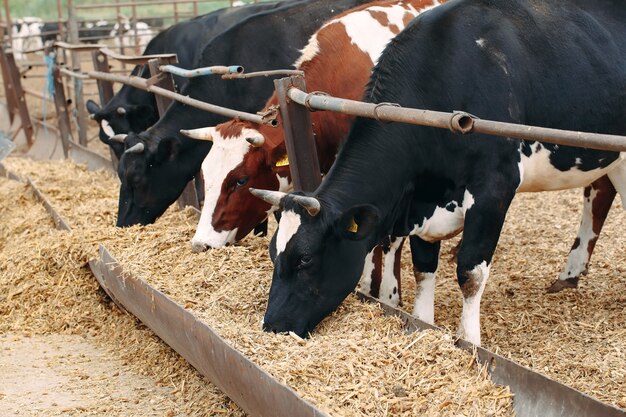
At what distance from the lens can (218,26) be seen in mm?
9648

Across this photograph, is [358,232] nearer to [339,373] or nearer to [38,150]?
[339,373]

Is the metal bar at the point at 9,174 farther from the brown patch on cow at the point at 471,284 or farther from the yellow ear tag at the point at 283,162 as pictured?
the brown patch on cow at the point at 471,284

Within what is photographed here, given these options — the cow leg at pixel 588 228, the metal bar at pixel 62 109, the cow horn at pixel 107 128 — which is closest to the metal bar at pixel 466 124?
the cow leg at pixel 588 228

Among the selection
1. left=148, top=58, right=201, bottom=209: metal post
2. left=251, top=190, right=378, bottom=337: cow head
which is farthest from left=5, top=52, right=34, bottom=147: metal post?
left=251, top=190, right=378, bottom=337: cow head

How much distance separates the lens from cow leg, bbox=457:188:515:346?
15.8ft

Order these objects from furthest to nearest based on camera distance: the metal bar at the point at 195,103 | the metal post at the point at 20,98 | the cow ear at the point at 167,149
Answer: the metal post at the point at 20,98 < the cow ear at the point at 167,149 < the metal bar at the point at 195,103

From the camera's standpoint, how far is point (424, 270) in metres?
5.40

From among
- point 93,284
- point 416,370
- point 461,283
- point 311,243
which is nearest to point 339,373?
point 416,370

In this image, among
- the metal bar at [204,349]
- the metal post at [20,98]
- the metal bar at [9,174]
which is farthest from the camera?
the metal post at [20,98]

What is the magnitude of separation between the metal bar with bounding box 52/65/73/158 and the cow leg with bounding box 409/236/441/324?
275 inches

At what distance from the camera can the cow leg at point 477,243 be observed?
15.8 ft

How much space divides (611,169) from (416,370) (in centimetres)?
235

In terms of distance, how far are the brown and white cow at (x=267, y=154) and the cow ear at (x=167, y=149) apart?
0.99 metres

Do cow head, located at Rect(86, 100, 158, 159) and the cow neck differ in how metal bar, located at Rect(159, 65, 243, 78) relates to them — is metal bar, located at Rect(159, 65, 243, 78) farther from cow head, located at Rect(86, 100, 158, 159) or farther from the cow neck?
cow head, located at Rect(86, 100, 158, 159)
